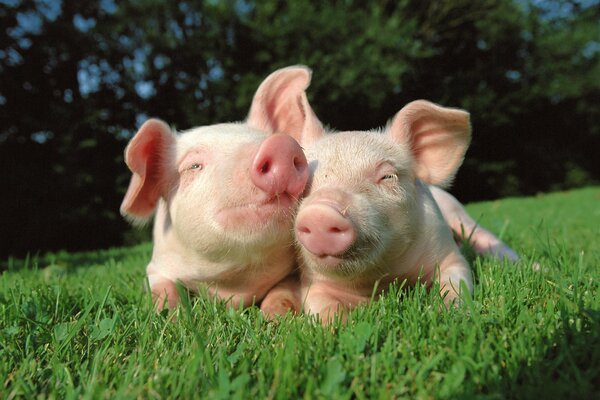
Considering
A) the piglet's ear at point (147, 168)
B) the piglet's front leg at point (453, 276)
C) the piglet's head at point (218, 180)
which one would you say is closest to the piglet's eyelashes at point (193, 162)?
the piglet's head at point (218, 180)

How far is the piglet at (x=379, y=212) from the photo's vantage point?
1925 millimetres

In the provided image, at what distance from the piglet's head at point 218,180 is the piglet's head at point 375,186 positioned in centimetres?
16

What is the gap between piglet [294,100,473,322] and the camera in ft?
6.31

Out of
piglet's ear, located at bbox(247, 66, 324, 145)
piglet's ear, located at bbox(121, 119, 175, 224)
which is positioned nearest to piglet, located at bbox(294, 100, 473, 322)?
piglet's ear, located at bbox(247, 66, 324, 145)

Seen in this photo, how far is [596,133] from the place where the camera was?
72.6 ft

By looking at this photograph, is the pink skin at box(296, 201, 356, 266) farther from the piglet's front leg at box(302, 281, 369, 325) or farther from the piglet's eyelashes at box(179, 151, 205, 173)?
the piglet's eyelashes at box(179, 151, 205, 173)

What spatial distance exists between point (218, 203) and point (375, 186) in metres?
0.70

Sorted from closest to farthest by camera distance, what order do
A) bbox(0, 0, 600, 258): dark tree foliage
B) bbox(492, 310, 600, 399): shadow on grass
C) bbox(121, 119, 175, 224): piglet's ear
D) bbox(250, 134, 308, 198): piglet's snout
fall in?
1. bbox(492, 310, 600, 399): shadow on grass
2. bbox(250, 134, 308, 198): piglet's snout
3. bbox(121, 119, 175, 224): piglet's ear
4. bbox(0, 0, 600, 258): dark tree foliage

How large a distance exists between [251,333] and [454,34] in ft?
60.7

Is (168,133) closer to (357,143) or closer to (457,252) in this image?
(357,143)

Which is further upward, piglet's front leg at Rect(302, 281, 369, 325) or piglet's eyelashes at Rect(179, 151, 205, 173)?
piglet's eyelashes at Rect(179, 151, 205, 173)

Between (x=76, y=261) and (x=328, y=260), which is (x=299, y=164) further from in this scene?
(x=76, y=261)

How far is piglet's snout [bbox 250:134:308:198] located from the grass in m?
0.54

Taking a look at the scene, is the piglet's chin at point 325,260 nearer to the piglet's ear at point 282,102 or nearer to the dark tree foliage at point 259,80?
the piglet's ear at point 282,102
